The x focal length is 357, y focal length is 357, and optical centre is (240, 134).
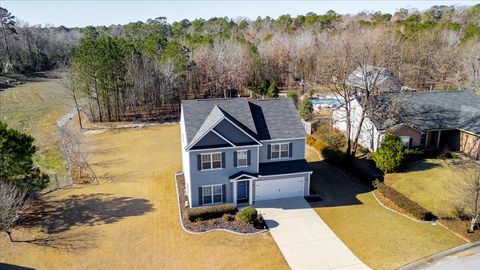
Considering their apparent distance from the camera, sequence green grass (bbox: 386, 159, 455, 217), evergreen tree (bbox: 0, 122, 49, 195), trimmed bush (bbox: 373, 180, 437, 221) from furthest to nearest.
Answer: green grass (bbox: 386, 159, 455, 217)
trimmed bush (bbox: 373, 180, 437, 221)
evergreen tree (bbox: 0, 122, 49, 195)

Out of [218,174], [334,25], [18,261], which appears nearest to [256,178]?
[218,174]

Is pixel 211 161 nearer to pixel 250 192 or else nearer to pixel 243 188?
pixel 243 188

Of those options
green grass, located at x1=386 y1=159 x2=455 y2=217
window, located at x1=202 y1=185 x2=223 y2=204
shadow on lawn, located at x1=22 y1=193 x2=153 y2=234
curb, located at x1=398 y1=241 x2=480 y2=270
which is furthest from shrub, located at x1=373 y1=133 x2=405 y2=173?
shadow on lawn, located at x1=22 y1=193 x2=153 y2=234

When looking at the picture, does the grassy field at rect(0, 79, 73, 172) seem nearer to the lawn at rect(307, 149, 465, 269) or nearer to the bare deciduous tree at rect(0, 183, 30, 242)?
the bare deciduous tree at rect(0, 183, 30, 242)

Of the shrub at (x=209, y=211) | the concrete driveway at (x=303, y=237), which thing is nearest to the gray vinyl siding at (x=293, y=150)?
the concrete driveway at (x=303, y=237)

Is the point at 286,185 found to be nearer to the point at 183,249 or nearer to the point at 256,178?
the point at 256,178

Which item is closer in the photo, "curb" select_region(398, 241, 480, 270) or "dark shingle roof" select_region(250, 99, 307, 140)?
"curb" select_region(398, 241, 480, 270)

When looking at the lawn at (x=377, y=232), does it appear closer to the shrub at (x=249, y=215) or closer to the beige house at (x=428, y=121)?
the shrub at (x=249, y=215)

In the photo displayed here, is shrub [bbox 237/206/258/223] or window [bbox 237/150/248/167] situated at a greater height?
window [bbox 237/150/248/167]
